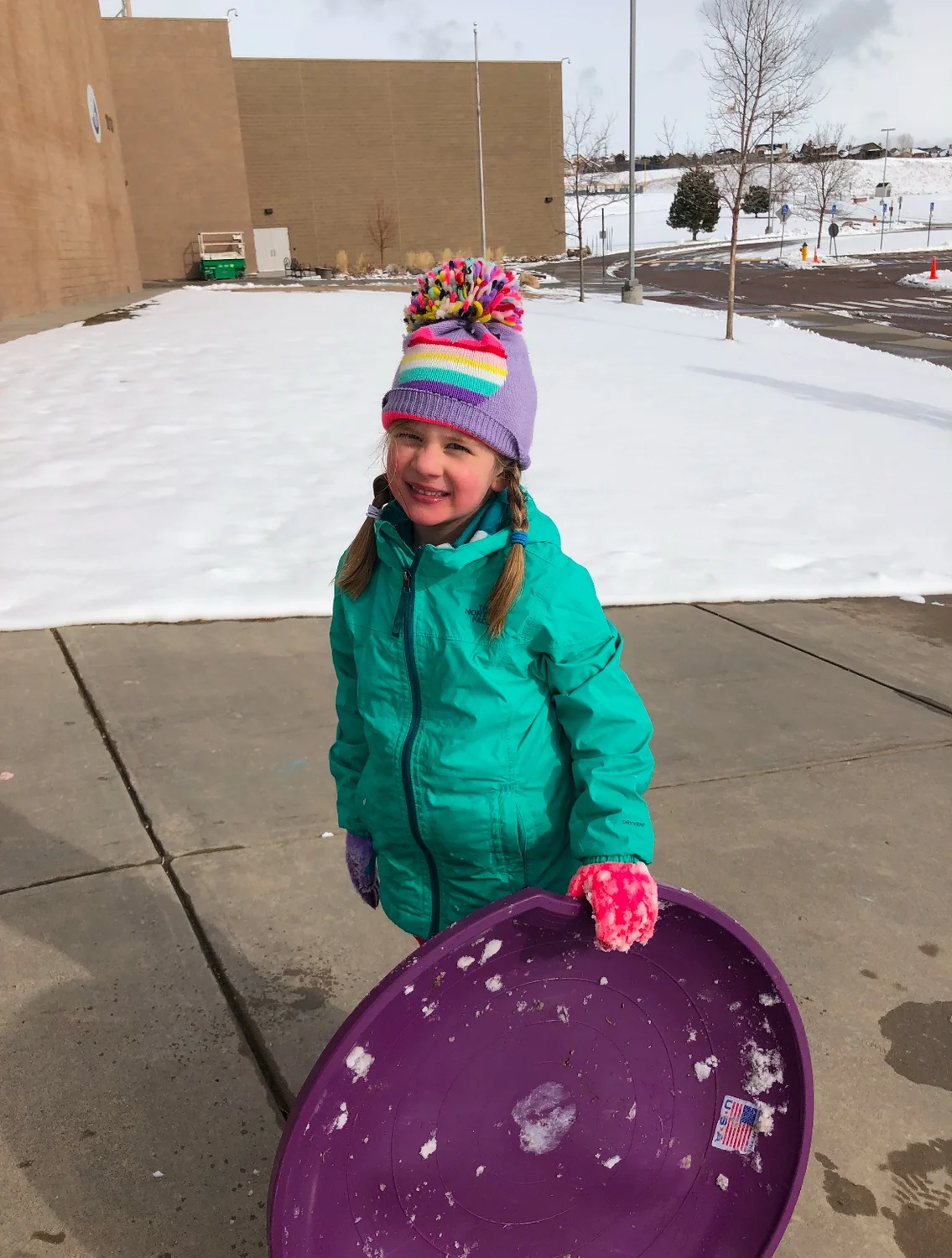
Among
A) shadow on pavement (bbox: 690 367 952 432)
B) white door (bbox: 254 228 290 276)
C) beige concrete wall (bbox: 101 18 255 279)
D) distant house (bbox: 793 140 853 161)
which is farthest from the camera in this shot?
distant house (bbox: 793 140 853 161)

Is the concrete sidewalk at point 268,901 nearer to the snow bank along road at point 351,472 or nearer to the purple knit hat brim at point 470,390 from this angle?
the snow bank along road at point 351,472

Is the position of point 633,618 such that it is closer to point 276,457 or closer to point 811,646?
point 811,646

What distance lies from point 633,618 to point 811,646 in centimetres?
83

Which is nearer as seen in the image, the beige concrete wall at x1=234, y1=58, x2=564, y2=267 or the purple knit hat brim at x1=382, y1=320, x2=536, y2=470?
the purple knit hat brim at x1=382, y1=320, x2=536, y2=470

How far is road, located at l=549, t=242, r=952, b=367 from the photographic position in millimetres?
19641

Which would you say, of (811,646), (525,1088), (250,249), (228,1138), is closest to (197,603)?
(811,646)

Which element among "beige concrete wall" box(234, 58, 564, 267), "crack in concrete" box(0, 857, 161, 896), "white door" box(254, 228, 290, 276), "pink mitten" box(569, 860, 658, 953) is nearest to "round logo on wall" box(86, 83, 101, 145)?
"white door" box(254, 228, 290, 276)

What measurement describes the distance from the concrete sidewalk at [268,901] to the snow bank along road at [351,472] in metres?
0.87

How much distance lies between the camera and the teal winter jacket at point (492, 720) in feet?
5.64

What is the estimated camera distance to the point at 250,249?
3719cm

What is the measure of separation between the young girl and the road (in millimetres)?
15715

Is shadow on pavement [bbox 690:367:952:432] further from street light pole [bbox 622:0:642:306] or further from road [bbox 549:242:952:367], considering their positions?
street light pole [bbox 622:0:642:306]

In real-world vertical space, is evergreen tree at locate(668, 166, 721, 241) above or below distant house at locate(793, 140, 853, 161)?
below

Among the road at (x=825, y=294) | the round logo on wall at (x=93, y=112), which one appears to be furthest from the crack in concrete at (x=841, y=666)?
the round logo on wall at (x=93, y=112)
